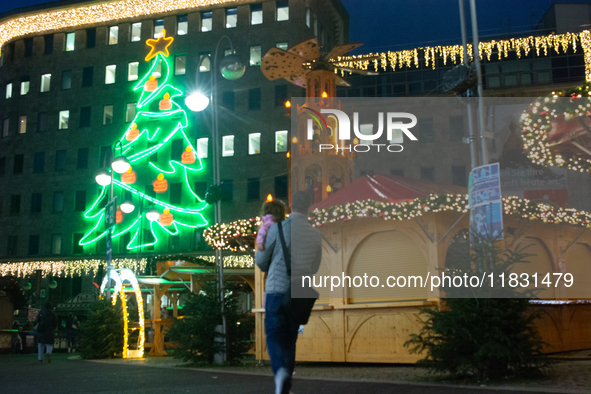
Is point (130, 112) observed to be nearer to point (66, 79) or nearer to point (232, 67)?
point (66, 79)

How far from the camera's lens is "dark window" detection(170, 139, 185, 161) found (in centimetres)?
4803

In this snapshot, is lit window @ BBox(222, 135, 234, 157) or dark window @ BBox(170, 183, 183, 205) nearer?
lit window @ BBox(222, 135, 234, 157)

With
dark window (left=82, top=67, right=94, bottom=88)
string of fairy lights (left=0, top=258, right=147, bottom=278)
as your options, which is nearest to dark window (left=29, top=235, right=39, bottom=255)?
string of fairy lights (left=0, top=258, right=147, bottom=278)

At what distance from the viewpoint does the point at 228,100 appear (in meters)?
47.2

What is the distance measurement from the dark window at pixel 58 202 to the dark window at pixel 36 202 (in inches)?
51.2

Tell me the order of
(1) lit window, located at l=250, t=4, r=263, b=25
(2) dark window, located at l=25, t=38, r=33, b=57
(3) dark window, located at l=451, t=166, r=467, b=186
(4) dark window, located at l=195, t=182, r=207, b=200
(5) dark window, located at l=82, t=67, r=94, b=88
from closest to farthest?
1. (3) dark window, located at l=451, t=166, r=467, b=186
2. (4) dark window, located at l=195, t=182, r=207, b=200
3. (1) lit window, located at l=250, t=4, r=263, b=25
4. (5) dark window, located at l=82, t=67, r=94, b=88
5. (2) dark window, located at l=25, t=38, r=33, b=57

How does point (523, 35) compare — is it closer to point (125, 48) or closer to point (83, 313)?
point (125, 48)

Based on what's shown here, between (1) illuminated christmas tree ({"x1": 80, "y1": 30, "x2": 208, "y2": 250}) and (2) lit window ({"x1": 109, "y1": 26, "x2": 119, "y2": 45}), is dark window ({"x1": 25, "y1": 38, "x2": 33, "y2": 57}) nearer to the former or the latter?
(2) lit window ({"x1": 109, "y1": 26, "x2": 119, "y2": 45})

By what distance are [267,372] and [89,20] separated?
46.4m

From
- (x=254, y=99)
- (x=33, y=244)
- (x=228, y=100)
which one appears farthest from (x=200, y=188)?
(x=33, y=244)

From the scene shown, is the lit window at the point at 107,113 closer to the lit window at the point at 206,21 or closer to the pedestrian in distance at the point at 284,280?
the lit window at the point at 206,21

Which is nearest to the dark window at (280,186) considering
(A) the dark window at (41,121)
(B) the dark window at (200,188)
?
(B) the dark window at (200,188)

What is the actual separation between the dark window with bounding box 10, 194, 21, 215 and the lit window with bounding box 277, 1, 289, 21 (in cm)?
2489

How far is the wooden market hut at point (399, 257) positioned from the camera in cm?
1391
